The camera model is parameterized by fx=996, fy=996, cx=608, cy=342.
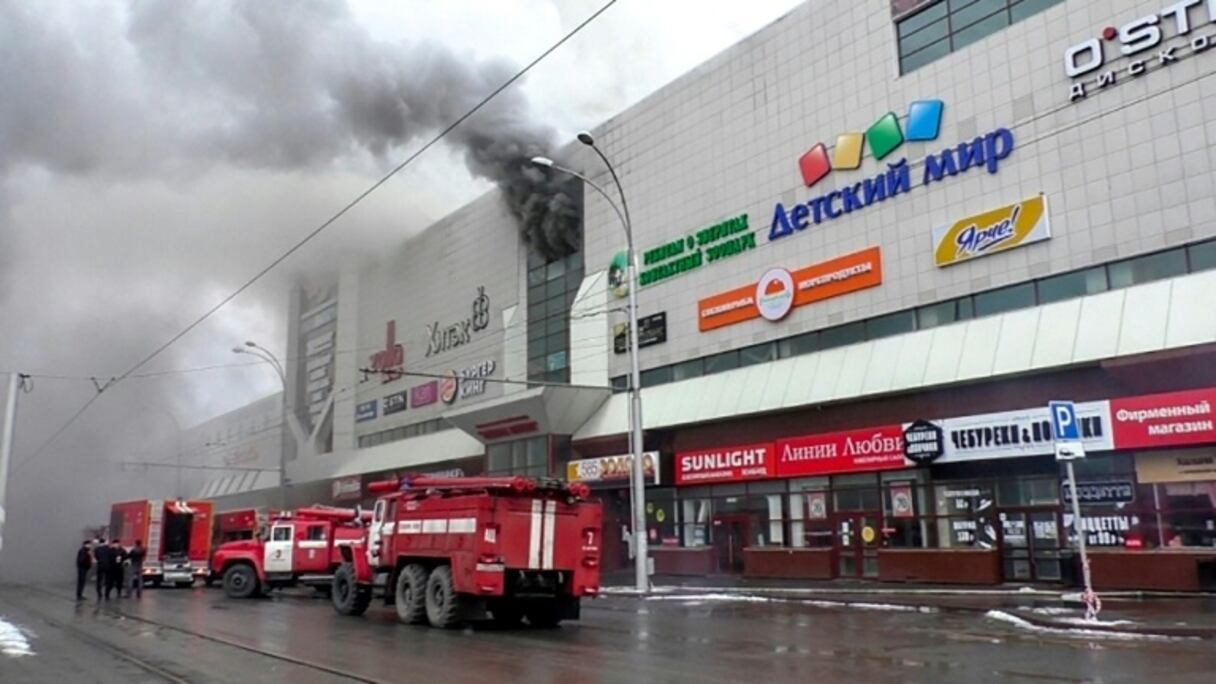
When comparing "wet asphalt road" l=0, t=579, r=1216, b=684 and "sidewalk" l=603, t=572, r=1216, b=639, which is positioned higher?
"sidewalk" l=603, t=572, r=1216, b=639

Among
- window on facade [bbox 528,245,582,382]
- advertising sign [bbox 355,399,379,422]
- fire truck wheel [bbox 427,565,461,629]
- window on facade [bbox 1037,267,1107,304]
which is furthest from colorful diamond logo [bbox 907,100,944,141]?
advertising sign [bbox 355,399,379,422]

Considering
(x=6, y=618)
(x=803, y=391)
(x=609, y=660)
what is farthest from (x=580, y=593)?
(x=803, y=391)

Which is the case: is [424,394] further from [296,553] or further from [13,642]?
[13,642]

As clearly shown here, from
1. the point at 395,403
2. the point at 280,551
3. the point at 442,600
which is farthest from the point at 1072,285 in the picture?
the point at 395,403

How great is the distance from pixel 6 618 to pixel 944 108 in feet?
81.0

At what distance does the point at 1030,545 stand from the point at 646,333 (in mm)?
16389

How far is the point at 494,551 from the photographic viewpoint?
1574cm

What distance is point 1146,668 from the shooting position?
10.0m

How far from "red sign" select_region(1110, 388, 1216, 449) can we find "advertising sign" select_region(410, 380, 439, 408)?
35136 millimetres

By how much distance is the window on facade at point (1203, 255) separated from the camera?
818 inches

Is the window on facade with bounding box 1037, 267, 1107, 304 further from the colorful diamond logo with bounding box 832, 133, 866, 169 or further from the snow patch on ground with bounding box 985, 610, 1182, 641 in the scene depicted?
the snow patch on ground with bounding box 985, 610, 1182, 641

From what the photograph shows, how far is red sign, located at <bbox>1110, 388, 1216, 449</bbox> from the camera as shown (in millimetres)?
19406

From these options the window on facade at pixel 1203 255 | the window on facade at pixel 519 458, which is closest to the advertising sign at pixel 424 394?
the window on facade at pixel 519 458

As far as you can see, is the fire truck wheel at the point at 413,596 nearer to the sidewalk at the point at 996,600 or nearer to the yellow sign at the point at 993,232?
the sidewalk at the point at 996,600
